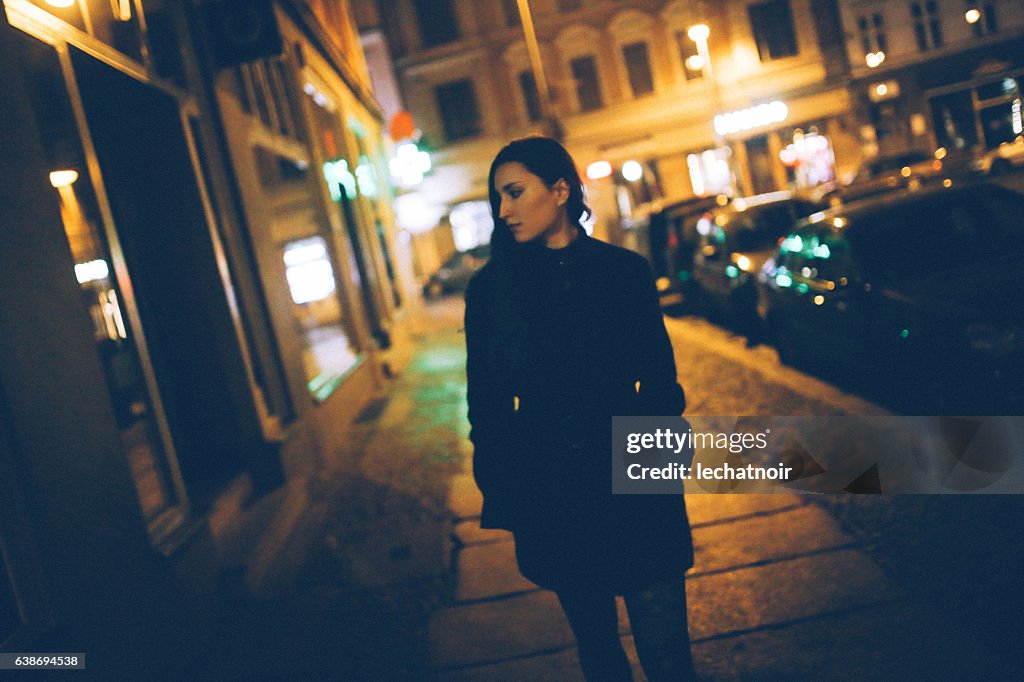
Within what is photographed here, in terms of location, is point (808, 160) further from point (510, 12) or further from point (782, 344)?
point (782, 344)

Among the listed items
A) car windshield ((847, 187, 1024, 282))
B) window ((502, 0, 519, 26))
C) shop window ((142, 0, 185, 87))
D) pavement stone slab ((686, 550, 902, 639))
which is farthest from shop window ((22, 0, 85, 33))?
window ((502, 0, 519, 26))

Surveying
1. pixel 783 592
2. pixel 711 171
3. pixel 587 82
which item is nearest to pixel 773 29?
pixel 711 171

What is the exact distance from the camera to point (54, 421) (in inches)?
127

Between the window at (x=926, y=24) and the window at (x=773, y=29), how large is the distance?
19602mm

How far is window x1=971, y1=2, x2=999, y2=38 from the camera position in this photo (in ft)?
20.7

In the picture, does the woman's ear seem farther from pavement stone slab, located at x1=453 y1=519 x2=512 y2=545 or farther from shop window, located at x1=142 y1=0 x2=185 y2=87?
shop window, located at x1=142 y1=0 x2=185 y2=87

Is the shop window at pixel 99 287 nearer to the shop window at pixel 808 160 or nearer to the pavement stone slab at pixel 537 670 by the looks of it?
the pavement stone slab at pixel 537 670

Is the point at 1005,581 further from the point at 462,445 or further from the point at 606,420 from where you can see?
the point at 462,445

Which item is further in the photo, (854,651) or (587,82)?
(587,82)

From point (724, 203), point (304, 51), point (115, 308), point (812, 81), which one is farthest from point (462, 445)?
point (812, 81)

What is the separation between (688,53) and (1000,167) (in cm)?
2318

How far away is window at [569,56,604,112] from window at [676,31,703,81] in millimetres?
3121

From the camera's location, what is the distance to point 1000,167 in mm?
7586

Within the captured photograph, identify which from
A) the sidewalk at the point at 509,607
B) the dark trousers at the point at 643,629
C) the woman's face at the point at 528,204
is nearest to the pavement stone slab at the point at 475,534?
the sidewalk at the point at 509,607
